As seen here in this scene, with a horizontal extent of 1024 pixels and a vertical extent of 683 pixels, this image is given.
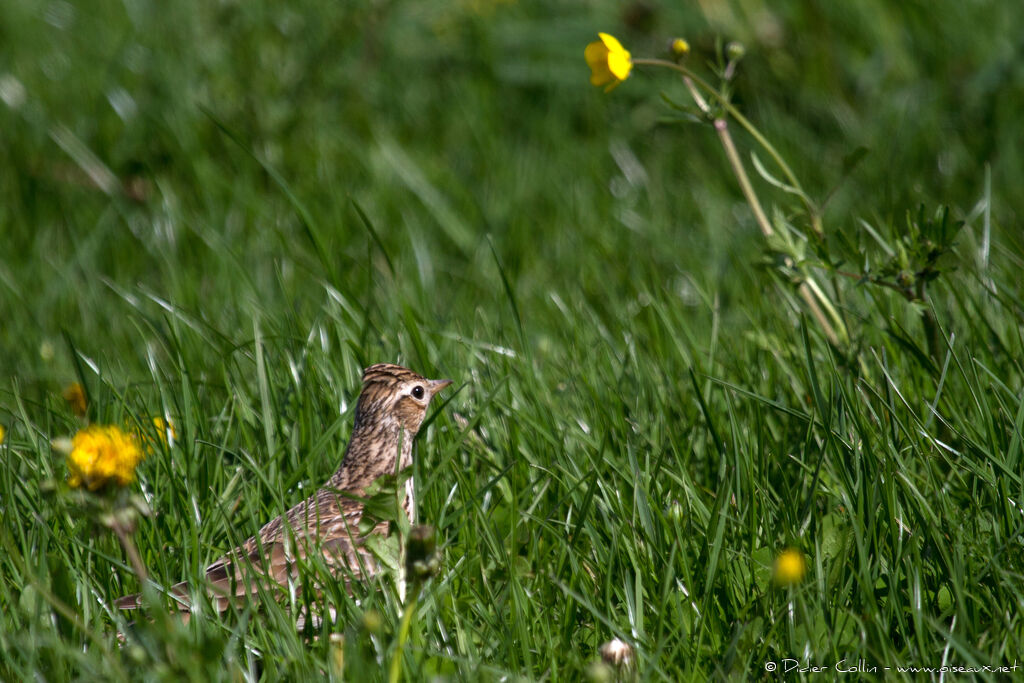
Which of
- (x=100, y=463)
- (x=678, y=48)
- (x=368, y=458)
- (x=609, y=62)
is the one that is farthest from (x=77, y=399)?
(x=678, y=48)

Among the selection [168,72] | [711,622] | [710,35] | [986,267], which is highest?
[168,72]

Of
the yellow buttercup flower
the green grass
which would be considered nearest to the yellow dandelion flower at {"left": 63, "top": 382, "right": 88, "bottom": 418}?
the green grass

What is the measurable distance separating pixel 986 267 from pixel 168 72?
5.45 m

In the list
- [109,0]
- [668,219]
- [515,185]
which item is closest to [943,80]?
[668,219]

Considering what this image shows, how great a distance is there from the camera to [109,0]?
8992mm

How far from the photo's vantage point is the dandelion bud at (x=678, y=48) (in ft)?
11.9

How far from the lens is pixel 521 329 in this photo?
380 centimetres

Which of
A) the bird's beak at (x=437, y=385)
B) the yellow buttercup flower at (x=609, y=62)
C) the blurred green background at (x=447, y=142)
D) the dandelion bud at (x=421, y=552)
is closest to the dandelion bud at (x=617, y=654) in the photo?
the dandelion bud at (x=421, y=552)

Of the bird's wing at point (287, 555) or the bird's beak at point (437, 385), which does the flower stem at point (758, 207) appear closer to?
the bird's beak at point (437, 385)

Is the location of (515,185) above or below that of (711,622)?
above

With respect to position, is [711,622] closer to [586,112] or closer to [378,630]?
[378,630]

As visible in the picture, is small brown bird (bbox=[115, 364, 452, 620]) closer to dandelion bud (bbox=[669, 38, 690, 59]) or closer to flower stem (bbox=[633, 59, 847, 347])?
flower stem (bbox=[633, 59, 847, 347])

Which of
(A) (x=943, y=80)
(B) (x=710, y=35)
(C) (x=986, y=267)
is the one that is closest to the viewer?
(C) (x=986, y=267)

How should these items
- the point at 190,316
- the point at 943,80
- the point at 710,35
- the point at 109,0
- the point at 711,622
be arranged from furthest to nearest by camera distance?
1. the point at 109,0
2. the point at 710,35
3. the point at 943,80
4. the point at 190,316
5. the point at 711,622
